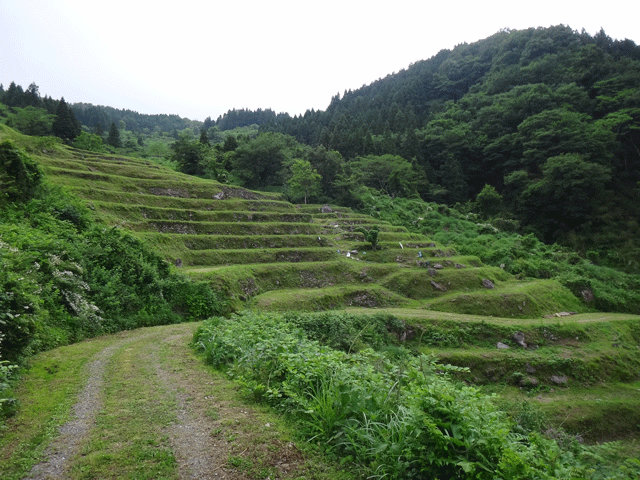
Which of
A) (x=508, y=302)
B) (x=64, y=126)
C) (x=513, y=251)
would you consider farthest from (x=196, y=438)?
(x=64, y=126)

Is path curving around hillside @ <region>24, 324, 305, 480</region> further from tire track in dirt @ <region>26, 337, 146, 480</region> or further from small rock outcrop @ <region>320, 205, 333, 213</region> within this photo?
small rock outcrop @ <region>320, 205, 333, 213</region>

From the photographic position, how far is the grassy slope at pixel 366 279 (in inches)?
608

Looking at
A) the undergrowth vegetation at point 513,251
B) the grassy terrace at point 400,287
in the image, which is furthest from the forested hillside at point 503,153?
the grassy terrace at point 400,287

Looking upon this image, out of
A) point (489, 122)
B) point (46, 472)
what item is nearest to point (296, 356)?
point (46, 472)

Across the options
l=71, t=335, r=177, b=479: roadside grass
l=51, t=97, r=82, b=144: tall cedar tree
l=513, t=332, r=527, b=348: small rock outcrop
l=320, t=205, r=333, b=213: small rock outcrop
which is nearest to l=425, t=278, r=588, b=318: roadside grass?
l=513, t=332, r=527, b=348: small rock outcrop

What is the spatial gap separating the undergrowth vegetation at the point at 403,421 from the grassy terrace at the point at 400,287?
7.13 meters

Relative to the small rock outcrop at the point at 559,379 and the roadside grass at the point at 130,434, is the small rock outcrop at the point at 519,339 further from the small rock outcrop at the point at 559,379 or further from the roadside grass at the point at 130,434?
the roadside grass at the point at 130,434

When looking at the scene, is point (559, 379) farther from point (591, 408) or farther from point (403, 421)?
point (403, 421)

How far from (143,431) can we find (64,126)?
202 feet

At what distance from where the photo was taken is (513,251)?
111ft

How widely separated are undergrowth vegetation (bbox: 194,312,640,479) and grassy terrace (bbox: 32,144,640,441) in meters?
7.13

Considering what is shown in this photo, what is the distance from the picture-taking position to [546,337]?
17.5m

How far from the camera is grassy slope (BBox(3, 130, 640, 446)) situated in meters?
15.4

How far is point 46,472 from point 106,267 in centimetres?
1166
